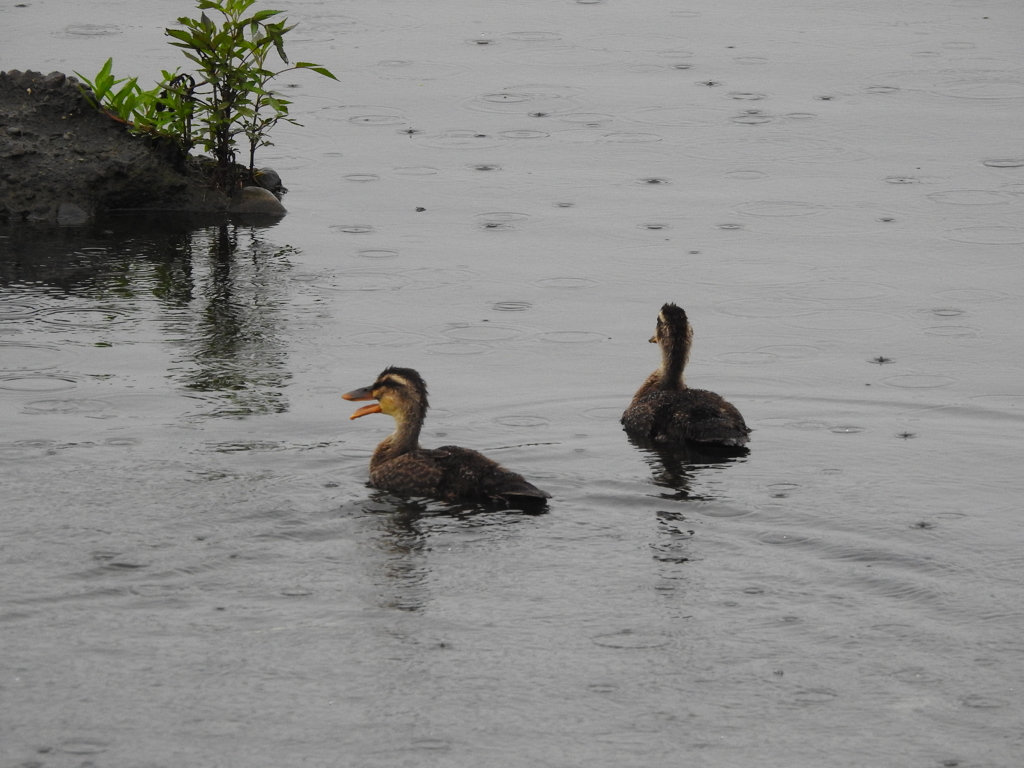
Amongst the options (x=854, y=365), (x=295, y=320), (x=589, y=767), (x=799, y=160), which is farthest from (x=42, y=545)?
(x=799, y=160)

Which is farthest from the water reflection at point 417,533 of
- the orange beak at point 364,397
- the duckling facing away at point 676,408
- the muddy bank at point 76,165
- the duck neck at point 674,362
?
the muddy bank at point 76,165

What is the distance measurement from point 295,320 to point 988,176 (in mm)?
7179

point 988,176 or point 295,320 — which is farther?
point 988,176

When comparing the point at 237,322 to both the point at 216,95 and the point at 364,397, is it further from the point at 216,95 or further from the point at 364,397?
the point at 216,95

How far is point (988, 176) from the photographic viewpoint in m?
15.0

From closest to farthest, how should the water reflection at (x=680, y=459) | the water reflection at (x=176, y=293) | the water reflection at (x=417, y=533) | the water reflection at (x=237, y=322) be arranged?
the water reflection at (x=417, y=533) → the water reflection at (x=680, y=459) → the water reflection at (x=237, y=322) → the water reflection at (x=176, y=293)

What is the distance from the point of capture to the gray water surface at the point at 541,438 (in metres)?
6.16

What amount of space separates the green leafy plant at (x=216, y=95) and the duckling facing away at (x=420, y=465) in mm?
5302

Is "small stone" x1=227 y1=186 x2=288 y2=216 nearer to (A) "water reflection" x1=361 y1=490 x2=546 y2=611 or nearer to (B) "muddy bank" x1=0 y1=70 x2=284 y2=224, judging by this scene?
(B) "muddy bank" x1=0 y1=70 x2=284 y2=224

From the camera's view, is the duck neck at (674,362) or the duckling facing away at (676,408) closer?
the duckling facing away at (676,408)

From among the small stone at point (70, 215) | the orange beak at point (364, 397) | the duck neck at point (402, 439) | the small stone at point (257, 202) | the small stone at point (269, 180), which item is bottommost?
the duck neck at point (402, 439)

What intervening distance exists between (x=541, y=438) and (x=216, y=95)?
21.1 feet

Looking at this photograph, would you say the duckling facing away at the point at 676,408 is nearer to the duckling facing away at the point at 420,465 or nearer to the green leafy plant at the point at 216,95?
the duckling facing away at the point at 420,465

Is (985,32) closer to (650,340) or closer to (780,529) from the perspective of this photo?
(650,340)
